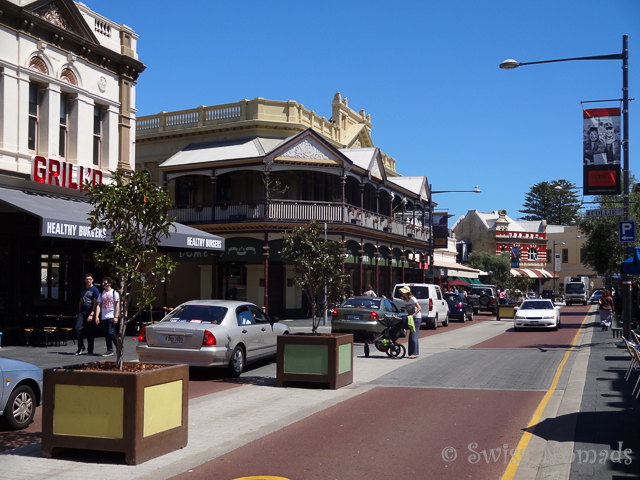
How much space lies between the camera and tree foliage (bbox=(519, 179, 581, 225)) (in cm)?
10581

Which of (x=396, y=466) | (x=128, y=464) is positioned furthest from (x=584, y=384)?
(x=128, y=464)

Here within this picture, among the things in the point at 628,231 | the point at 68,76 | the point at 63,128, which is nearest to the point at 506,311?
the point at 628,231

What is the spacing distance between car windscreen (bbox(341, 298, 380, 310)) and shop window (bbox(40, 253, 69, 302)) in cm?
892

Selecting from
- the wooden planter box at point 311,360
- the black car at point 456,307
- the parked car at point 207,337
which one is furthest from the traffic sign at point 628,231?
the black car at point 456,307

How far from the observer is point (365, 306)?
20422mm

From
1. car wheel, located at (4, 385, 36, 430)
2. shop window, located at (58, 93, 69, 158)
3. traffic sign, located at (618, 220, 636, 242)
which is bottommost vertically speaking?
car wheel, located at (4, 385, 36, 430)

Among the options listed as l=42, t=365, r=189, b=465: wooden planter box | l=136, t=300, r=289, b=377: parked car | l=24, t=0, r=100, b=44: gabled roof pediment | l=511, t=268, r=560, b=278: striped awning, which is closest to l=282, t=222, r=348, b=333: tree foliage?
l=136, t=300, r=289, b=377: parked car

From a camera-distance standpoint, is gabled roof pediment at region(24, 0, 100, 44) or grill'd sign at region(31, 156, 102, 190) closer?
grill'd sign at region(31, 156, 102, 190)

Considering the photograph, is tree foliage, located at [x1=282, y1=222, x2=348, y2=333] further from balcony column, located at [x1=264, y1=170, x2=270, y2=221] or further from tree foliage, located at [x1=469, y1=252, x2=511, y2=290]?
tree foliage, located at [x1=469, y1=252, x2=511, y2=290]

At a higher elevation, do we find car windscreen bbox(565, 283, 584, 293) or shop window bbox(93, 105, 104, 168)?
shop window bbox(93, 105, 104, 168)

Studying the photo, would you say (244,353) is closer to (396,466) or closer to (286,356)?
(286,356)

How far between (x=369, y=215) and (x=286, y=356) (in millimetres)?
25485

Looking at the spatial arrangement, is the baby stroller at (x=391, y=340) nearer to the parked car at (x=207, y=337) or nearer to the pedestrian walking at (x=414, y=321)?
the pedestrian walking at (x=414, y=321)

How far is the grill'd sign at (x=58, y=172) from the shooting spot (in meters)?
19.1
